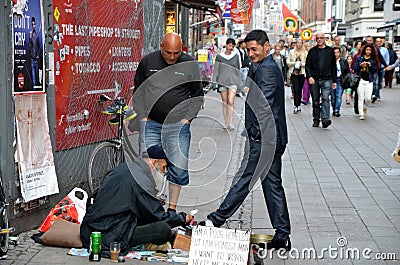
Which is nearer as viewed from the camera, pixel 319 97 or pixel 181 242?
pixel 181 242

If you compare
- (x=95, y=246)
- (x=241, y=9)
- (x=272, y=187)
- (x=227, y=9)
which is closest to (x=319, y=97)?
(x=241, y=9)

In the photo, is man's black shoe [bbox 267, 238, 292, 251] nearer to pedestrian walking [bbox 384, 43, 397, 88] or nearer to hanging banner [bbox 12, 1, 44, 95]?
hanging banner [bbox 12, 1, 44, 95]

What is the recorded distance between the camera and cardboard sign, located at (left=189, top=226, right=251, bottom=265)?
233 inches

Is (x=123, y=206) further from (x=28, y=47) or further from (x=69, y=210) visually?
(x=28, y=47)

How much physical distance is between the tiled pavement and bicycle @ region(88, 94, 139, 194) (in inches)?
37.1

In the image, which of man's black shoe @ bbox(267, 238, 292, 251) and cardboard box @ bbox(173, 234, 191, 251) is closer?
cardboard box @ bbox(173, 234, 191, 251)

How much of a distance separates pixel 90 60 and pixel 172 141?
4.72ft

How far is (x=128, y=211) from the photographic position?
20.5ft

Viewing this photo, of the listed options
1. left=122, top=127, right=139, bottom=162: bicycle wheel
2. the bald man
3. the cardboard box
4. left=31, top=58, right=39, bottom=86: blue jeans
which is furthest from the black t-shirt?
the cardboard box

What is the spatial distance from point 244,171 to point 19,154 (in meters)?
2.07

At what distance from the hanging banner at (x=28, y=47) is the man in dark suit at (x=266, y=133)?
6.50 ft

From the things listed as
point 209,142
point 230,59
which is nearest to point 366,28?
point 230,59

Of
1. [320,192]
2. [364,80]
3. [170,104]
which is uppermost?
[170,104]

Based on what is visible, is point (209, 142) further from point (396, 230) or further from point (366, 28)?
point (366, 28)
